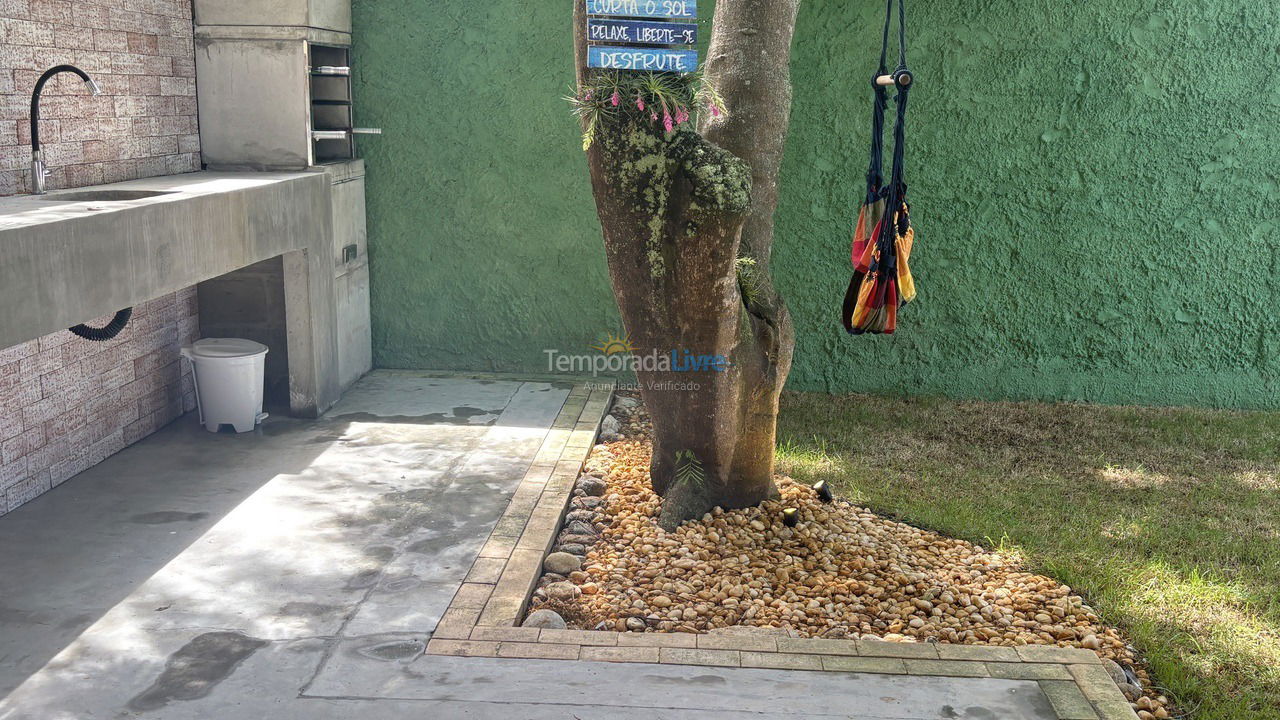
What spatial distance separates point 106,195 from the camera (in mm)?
4832

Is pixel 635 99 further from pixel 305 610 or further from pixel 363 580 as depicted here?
pixel 305 610

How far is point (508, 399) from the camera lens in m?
6.58

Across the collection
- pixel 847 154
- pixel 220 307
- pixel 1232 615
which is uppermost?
pixel 847 154

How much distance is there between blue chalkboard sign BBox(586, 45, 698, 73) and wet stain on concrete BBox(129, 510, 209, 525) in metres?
2.54

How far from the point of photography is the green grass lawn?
12.5ft

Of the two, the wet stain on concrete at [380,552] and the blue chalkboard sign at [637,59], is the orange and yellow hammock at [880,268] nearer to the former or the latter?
the blue chalkboard sign at [637,59]

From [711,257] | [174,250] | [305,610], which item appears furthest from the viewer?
[174,250]

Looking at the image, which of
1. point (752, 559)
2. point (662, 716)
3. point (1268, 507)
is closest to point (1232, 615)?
point (1268, 507)

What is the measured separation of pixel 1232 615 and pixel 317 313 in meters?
4.67

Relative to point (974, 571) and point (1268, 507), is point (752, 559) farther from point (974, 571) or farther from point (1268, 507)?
point (1268, 507)

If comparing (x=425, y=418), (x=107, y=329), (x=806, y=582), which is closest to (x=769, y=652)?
(x=806, y=582)

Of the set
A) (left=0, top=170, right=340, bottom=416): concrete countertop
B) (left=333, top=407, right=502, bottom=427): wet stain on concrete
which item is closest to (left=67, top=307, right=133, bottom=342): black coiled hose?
(left=0, top=170, right=340, bottom=416): concrete countertop

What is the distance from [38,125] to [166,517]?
1.81 metres

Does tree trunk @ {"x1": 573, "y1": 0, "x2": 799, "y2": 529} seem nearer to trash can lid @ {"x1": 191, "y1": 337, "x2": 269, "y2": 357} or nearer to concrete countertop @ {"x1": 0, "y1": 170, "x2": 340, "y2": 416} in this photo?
concrete countertop @ {"x1": 0, "y1": 170, "x2": 340, "y2": 416}
